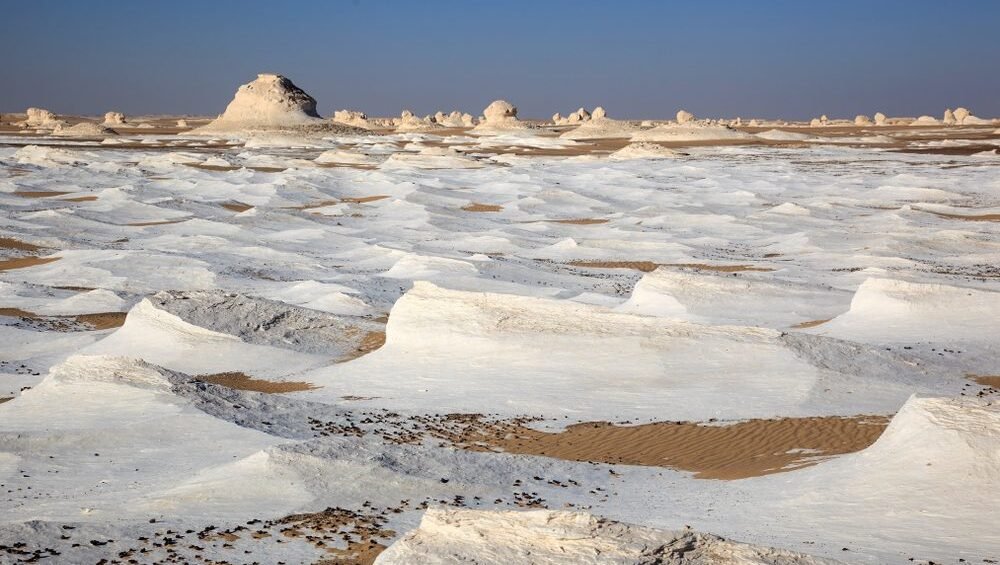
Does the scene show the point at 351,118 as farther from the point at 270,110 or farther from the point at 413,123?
the point at 270,110

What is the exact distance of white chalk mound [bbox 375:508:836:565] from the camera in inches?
268

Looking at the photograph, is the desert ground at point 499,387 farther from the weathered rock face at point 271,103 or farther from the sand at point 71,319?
the weathered rock face at point 271,103

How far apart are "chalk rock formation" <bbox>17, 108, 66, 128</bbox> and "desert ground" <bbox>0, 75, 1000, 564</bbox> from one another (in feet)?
224

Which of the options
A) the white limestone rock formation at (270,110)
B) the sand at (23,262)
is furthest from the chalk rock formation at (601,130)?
the sand at (23,262)

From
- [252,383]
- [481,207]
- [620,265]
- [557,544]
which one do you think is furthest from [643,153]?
[557,544]

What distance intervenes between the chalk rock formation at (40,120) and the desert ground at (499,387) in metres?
68.3

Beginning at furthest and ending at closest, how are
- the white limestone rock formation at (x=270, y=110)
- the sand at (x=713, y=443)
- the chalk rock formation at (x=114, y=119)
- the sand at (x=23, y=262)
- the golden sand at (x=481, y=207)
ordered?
1. the chalk rock formation at (x=114, y=119)
2. the white limestone rock formation at (x=270, y=110)
3. the golden sand at (x=481, y=207)
4. the sand at (x=23, y=262)
5. the sand at (x=713, y=443)

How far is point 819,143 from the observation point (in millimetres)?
85875

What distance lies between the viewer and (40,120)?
110625 mm

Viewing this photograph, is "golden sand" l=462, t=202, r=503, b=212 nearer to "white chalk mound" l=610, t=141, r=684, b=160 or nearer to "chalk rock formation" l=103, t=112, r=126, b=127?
"white chalk mound" l=610, t=141, r=684, b=160

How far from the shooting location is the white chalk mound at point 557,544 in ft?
22.4

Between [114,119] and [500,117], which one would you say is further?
[114,119]

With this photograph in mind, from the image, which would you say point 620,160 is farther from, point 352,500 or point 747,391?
point 352,500

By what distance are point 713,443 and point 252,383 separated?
7.79m
